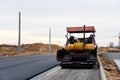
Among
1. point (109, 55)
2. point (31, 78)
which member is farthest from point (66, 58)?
point (109, 55)

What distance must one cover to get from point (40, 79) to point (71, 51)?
8.99 metres

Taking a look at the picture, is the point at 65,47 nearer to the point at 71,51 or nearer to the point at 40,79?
the point at 71,51

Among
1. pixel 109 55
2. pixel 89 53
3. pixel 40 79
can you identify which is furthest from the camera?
pixel 109 55

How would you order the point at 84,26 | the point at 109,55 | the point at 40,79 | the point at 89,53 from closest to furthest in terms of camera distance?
the point at 40,79 → the point at 89,53 → the point at 84,26 → the point at 109,55

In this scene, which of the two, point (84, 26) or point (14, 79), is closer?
point (14, 79)

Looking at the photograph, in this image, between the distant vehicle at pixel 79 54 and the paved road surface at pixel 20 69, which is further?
the distant vehicle at pixel 79 54

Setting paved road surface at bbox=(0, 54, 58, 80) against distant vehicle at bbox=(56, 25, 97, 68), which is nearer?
paved road surface at bbox=(0, 54, 58, 80)

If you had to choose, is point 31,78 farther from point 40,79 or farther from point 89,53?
point 89,53

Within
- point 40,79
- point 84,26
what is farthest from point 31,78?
point 84,26

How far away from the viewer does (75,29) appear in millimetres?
28172

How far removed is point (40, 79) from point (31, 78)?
34.0 inches

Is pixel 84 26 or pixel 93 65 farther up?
pixel 84 26

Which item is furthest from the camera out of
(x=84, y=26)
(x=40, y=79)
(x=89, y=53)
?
(x=84, y=26)

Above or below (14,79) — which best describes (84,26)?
→ above
